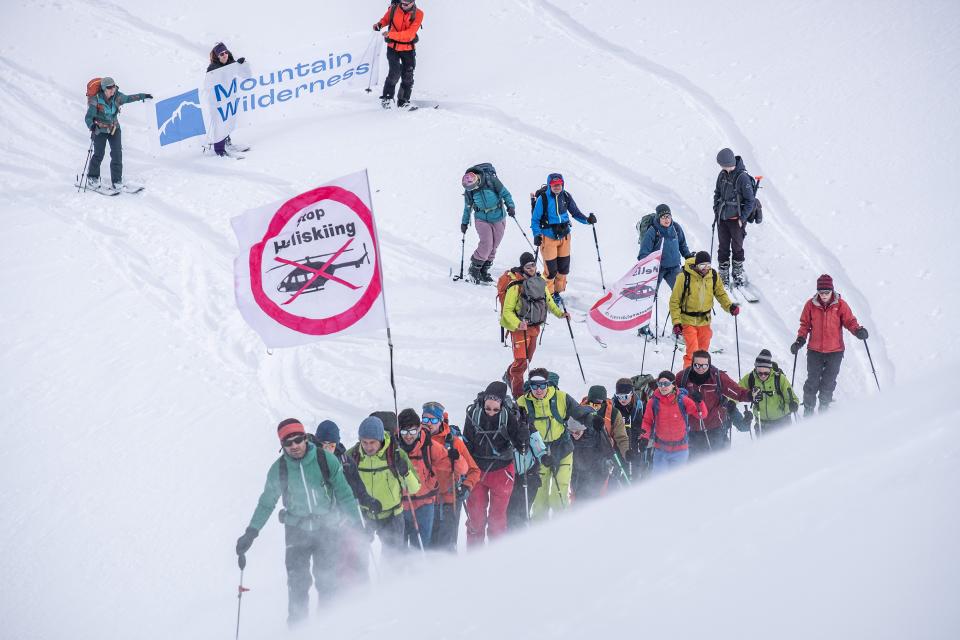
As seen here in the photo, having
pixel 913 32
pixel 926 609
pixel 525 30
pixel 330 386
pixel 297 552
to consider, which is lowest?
pixel 926 609

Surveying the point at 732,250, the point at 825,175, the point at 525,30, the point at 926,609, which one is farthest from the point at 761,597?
the point at 525,30

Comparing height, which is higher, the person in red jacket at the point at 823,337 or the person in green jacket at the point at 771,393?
the person in red jacket at the point at 823,337

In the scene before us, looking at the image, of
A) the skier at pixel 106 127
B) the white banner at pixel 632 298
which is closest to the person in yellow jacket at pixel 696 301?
the white banner at pixel 632 298

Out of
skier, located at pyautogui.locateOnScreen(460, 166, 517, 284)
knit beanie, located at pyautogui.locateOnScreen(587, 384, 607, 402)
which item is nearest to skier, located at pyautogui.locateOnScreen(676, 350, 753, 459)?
knit beanie, located at pyautogui.locateOnScreen(587, 384, 607, 402)

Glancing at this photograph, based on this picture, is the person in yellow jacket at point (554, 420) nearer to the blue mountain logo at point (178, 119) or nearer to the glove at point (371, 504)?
the glove at point (371, 504)

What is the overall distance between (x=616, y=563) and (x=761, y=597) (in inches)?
43.0

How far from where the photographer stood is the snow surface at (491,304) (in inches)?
275

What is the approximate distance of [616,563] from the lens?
705cm

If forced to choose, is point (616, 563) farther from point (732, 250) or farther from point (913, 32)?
point (913, 32)

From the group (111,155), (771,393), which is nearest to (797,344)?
(771,393)

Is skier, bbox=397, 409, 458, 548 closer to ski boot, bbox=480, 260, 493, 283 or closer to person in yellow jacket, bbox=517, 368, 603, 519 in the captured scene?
person in yellow jacket, bbox=517, 368, 603, 519

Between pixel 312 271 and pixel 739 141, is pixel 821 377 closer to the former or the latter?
pixel 312 271

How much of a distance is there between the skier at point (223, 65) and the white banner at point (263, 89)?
0.48 ft

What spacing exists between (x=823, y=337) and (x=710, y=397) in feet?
5.94
